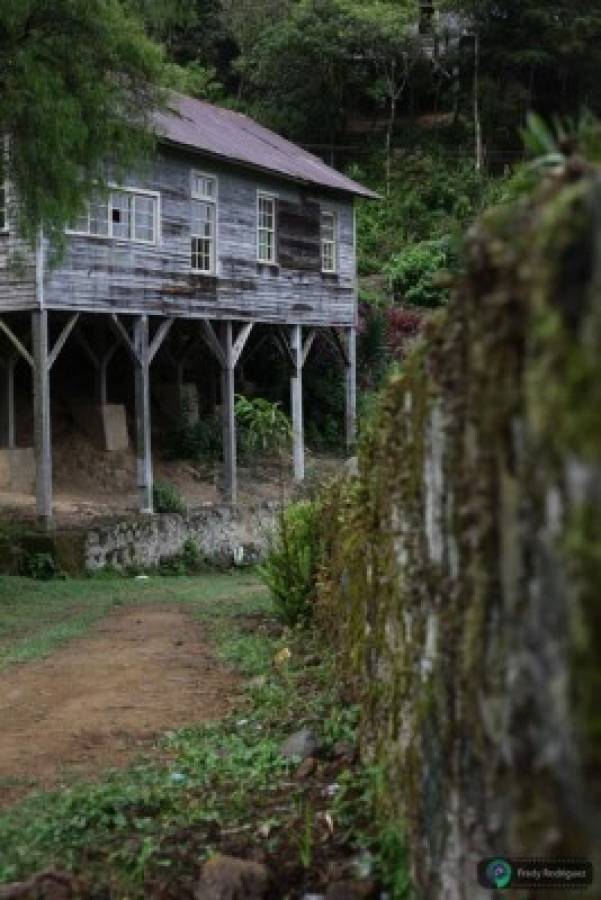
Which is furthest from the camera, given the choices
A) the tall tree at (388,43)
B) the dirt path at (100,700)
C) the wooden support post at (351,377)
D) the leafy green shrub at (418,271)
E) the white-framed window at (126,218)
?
the tall tree at (388,43)

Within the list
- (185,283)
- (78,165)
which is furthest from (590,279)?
(185,283)

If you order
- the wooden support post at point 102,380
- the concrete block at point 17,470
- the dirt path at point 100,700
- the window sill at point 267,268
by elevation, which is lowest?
the dirt path at point 100,700

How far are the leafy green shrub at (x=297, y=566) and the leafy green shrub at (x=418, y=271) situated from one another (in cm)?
2429

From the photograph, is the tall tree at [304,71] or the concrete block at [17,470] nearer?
the concrete block at [17,470]

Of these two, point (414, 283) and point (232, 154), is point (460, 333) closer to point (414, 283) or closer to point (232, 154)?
point (232, 154)

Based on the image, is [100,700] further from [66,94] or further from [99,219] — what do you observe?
[99,219]

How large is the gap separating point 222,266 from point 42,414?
19.8 feet

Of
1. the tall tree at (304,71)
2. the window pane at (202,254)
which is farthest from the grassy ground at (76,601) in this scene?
the tall tree at (304,71)

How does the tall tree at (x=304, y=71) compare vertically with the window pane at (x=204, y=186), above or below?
above

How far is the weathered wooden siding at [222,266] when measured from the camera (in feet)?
57.1

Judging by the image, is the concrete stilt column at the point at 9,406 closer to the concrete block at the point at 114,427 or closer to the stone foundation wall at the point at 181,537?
the concrete block at the point at 114,427

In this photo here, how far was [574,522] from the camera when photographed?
1.88 meters

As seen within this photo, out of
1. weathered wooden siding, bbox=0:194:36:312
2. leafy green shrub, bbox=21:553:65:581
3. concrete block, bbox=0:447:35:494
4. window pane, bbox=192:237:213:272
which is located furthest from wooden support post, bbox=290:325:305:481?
weathered wooden siding, bbox=0:194:36:312

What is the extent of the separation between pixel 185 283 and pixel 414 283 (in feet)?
52.4
